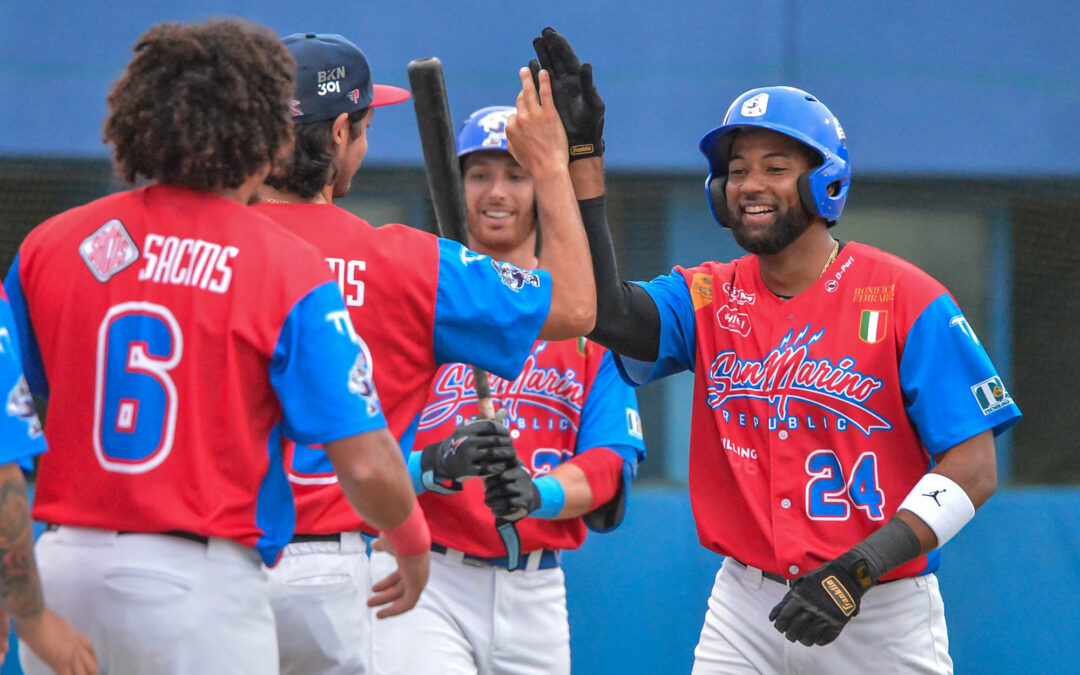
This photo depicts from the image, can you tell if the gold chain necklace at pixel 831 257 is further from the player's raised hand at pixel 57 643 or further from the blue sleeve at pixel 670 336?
the player's raised hand at pixel 57 643

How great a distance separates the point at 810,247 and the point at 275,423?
174 cm

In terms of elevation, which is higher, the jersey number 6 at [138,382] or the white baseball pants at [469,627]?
the jersey number 6 at [138,382]

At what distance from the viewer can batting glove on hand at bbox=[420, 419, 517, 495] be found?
313cm

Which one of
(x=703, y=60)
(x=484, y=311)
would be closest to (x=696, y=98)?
(x=703, y=60)

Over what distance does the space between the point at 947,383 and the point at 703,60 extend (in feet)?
11.8

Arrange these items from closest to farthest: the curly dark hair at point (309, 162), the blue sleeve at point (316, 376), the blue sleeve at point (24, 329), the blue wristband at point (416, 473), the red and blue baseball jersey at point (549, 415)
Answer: the blue sleeve at point (316, 376) < the blue sleeve at point (24, 329) < the curly dark hair at point (309, 162) < the blue wristband at point (416, 473) < the red and blue baseball jersey at point (549, 415)

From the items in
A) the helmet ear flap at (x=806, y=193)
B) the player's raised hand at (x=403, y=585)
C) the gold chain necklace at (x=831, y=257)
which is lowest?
the player's raised hand at (x=403, y=585)

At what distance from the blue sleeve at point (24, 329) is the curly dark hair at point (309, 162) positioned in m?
0.63

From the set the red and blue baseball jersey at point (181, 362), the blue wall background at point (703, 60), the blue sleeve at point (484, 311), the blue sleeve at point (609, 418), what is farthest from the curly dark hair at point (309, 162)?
the blue wall background at point (703, 60)

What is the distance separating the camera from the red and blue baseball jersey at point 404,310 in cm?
251

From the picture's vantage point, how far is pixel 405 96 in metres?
3.18

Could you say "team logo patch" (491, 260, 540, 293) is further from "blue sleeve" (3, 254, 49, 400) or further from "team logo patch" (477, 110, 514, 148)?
"team logo patch" (477, 110, 514, 148)

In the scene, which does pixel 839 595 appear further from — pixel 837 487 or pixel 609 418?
pixel 609 418

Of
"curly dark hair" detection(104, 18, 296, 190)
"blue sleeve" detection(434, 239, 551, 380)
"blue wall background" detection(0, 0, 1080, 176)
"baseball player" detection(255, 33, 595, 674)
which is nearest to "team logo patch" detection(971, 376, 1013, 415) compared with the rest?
"baseball player" detection(255, 33, 595, 674)
